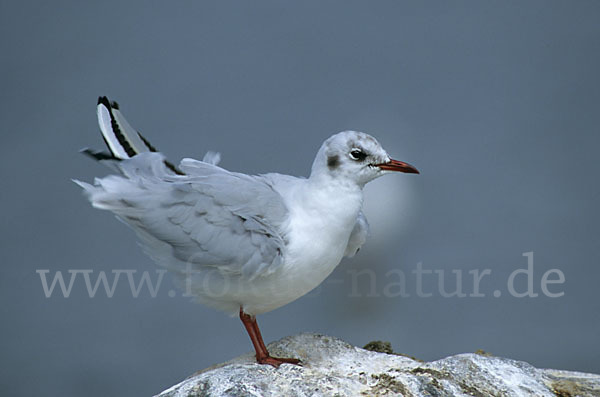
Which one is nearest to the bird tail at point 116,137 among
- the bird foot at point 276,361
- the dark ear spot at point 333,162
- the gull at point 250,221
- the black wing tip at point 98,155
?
the black wing tip at point 98,155

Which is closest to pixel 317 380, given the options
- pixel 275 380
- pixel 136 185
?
pixel 275 380

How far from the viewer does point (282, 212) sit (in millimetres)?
2125

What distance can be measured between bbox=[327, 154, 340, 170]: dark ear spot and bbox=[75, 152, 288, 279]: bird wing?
18 centimetres

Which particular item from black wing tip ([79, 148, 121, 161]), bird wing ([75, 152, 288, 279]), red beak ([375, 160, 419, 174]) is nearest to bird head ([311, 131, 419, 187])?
red beak ([375, 160, 419, 174])

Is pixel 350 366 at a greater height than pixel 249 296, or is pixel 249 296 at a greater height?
pixel 249 296

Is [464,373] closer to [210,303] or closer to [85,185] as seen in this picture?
[210,303]

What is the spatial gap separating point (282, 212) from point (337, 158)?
0.73 feet

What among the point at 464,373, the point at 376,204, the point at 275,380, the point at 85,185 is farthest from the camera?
the point at 376,204

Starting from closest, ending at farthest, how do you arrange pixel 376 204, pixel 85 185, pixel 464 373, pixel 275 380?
pixel 275 380, pixel 464 373, pixel 85 185, pixel 376 204

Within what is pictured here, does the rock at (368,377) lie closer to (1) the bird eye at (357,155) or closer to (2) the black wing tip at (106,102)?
(1) the bird eye at (357,155)

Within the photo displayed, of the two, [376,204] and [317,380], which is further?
[376,204]

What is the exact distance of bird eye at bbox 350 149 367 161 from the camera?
2.05 metres

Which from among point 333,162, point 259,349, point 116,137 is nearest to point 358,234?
point 333,162

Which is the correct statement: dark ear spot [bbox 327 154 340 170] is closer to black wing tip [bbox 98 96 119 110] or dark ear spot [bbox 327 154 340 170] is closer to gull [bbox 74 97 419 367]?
gull [bbox 74 97 419 367]
